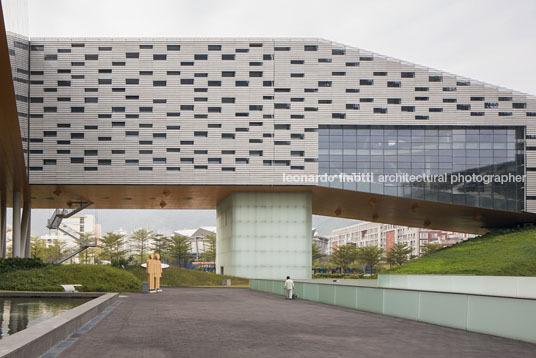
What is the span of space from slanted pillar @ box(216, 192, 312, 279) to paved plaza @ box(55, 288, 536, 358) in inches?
1289

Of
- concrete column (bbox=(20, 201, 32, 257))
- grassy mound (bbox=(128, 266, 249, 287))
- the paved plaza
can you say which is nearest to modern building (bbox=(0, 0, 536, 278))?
concrete column (bbox=(20, 201, 32, 257))

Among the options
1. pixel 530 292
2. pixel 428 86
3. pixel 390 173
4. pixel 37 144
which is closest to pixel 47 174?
pixel 37 144

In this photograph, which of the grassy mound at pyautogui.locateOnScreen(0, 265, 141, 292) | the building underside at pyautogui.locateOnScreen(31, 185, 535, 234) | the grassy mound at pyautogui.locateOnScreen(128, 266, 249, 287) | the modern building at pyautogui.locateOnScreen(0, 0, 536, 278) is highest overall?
the modern building at pyautogui.locateOnScreen(0, 0, 536, 278)

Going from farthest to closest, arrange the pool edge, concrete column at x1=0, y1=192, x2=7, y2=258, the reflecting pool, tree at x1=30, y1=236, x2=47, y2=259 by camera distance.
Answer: tree at x1=30, y1=236, x2=47, y2=259
concrete column at x1=0, y1=192, x2=7, y2=258
the reflecting pool
the pool edge

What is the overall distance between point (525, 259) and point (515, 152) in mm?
8876

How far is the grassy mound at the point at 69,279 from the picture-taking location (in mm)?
34719

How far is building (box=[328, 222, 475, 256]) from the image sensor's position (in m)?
150

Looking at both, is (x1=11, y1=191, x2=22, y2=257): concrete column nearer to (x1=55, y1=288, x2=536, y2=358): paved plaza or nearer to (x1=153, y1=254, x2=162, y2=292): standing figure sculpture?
(x1=153, y1=254, x2=162, y2=292): standing figure sculpture

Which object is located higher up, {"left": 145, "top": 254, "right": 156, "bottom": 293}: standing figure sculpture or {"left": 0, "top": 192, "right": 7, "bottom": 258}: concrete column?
{"left": 0, "top": 192, "right": 7, "bottom": 258}: concrete column

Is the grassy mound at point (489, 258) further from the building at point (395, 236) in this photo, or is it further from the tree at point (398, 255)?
the building at point (395, 236)

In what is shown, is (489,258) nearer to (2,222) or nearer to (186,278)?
(186,278)

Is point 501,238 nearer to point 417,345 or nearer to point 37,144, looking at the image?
point 37,144

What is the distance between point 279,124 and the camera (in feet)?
158

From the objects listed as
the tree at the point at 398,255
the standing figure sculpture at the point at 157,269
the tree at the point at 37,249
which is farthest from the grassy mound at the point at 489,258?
the tree at the point at 37,249
